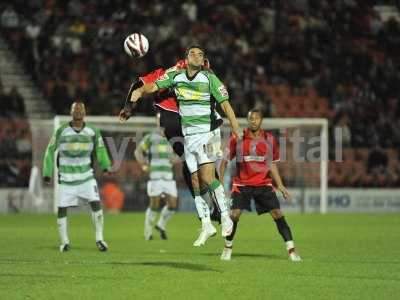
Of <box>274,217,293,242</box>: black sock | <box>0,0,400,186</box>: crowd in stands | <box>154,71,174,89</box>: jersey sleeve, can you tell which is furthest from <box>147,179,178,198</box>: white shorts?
<box>0,0,400,186</box>: crowd in stands

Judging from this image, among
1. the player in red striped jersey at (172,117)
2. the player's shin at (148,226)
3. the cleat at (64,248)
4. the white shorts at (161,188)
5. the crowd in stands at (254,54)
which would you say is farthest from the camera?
the crowd in stands at (254,54)

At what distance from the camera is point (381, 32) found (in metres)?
32.1

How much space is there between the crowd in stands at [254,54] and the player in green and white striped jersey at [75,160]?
12.7 m

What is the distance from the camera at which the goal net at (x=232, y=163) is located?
1003 inches

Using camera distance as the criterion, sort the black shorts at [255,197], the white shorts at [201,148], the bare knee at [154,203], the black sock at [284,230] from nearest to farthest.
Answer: the white shorts at [201,148]
the black sock at [284,230]
the black shorts at [255,197]
the bare knee at [154,203]

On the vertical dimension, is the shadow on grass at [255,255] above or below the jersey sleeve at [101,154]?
below

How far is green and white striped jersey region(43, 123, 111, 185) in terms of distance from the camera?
1489cm

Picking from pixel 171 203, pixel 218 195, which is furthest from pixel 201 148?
pixel 171 203

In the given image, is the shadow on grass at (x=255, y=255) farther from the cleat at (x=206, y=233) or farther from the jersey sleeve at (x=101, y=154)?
the jersey sleeve at (x=101, y=154)

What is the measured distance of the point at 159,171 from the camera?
18.9 meters

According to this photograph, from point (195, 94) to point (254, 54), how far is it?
19.0m

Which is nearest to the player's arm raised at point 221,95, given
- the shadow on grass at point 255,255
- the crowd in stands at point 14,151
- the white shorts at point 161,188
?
the shadow on grass at point 255,255

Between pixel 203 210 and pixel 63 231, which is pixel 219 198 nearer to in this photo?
pixel 203 210

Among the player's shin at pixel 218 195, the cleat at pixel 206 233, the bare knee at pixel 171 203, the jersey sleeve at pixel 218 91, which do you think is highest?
the jersey sleeve at pixel 218 91
